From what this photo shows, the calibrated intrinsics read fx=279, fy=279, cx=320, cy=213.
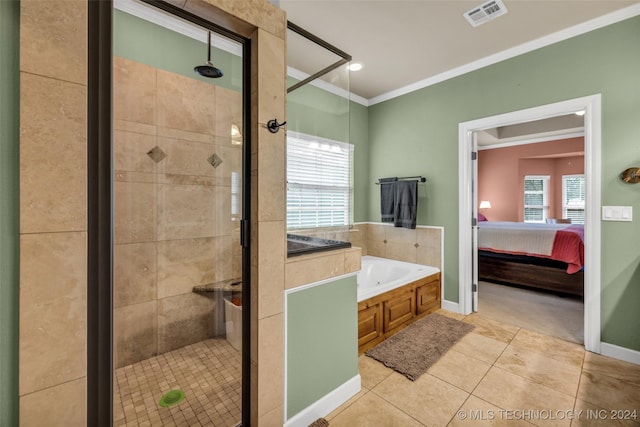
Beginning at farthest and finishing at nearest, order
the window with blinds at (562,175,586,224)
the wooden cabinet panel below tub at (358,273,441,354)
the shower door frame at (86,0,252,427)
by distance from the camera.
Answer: the window with blinds at (562,175,586,224) < the wooden cabinet panel below tub at (358,273,441,354) < the shower door frame at (86,0,252,427)

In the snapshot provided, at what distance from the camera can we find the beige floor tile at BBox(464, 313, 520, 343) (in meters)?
2.60

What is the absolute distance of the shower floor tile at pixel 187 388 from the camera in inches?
53.4

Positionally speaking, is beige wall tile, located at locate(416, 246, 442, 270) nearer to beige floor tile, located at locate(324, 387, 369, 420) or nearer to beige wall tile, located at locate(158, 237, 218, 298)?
beige floor tile, located at locate(324, 387, 369, 420)

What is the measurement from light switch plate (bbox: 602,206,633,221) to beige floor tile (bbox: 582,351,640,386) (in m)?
1.11

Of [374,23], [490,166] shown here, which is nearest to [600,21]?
[374,23]

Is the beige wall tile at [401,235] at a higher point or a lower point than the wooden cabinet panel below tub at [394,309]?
higher

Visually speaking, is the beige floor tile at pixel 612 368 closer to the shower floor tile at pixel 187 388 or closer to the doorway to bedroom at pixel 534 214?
the doorway to bedroom at pixel 534 214

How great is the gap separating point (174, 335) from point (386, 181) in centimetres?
295

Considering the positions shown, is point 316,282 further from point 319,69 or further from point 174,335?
point 319,69

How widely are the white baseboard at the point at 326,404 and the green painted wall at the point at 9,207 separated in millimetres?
1128

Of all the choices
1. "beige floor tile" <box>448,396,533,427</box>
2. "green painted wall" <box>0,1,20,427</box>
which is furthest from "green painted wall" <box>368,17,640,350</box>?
"green painted wall" <box>0,1,20,427</box>

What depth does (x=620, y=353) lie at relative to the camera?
221 cm

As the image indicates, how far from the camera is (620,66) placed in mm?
2221

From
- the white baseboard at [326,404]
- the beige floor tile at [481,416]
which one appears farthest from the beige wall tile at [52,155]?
the beige floor tile at [481,416]
